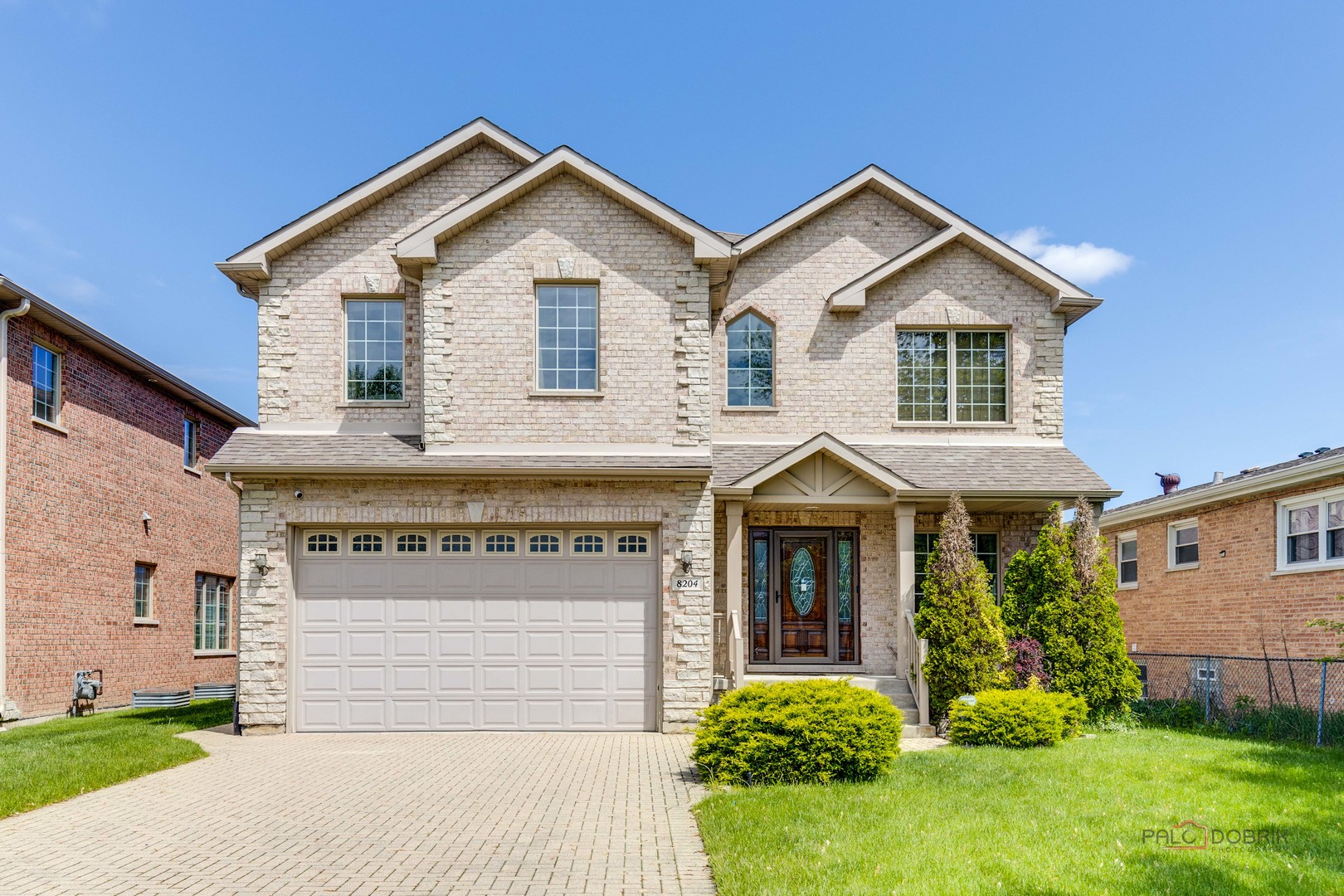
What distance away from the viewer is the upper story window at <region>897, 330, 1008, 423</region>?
644 inches

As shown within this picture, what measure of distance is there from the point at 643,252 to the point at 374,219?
4135 millimetres

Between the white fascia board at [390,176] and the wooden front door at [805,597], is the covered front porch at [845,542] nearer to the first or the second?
the wooden front door at [805,597]

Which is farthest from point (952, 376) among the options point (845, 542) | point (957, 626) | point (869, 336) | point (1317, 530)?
point (1317, 530)

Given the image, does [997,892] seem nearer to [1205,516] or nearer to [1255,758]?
[1255,758]

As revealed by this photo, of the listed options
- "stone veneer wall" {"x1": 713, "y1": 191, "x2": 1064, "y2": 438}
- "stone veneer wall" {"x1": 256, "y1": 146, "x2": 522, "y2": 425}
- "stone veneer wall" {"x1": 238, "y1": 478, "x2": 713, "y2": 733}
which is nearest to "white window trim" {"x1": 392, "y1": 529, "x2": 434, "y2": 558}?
"stone veneer wall" {"x1": 238, "y1": 478, "x2": 713, "y2": 733}

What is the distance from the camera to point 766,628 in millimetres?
15875

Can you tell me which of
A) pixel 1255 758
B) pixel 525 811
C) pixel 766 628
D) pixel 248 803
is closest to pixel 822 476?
pixel 766 628

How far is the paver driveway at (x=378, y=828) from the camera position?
21.6 feet

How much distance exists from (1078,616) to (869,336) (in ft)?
18.0

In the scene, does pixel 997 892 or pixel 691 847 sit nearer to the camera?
pixel 997 892

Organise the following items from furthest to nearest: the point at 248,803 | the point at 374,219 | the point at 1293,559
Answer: the point at 1293,559 < the point at 374,219 < the point at 248,803

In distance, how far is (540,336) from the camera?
13727mm

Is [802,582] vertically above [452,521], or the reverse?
[452,521]

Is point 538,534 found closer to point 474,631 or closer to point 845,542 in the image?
point 474,631
